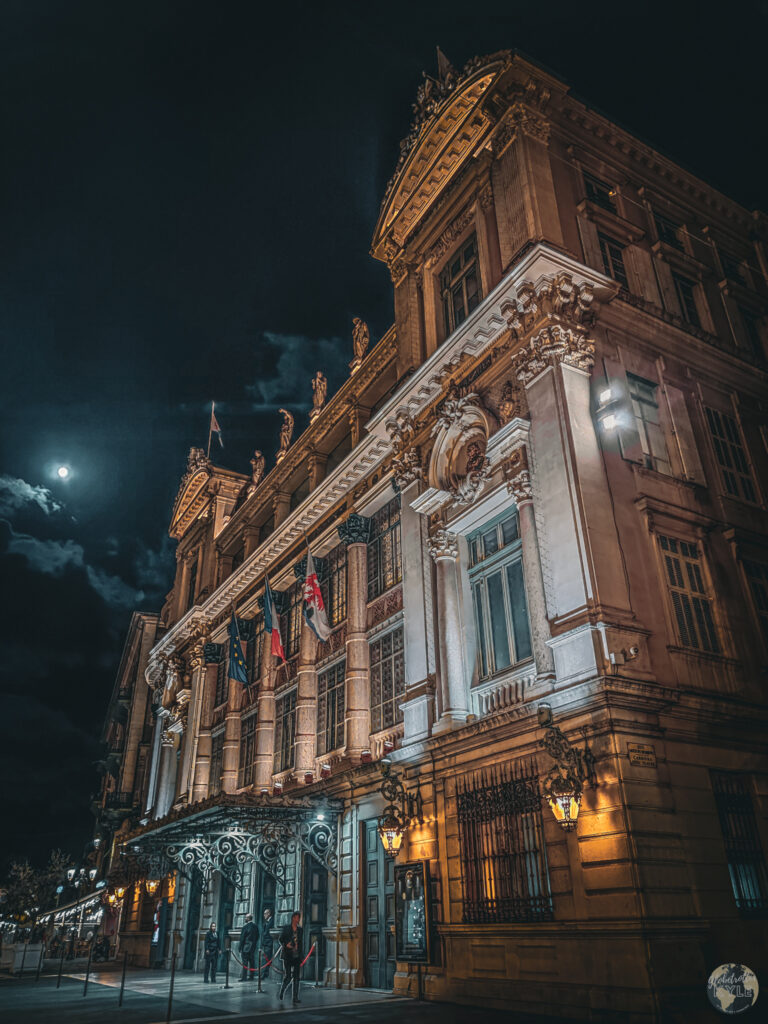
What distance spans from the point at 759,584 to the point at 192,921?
25.5 meters

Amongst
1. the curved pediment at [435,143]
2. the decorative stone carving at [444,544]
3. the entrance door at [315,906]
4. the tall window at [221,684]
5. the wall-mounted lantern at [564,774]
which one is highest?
the curved pediment at [435,143]

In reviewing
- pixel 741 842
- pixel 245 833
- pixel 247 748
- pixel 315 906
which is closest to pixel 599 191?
pixel 741 842

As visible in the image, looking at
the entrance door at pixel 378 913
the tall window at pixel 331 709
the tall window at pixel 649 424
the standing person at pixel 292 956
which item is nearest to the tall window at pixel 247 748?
the tall window at pixel 331 709

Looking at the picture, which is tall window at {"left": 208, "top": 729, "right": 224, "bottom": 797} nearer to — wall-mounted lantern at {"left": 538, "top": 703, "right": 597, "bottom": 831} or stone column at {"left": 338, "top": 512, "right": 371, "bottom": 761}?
stone column at {"left": 338, "top": 512, "right": 371, "bottom": 761}

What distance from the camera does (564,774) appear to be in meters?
12.7

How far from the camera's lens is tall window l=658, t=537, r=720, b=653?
15.2 metres

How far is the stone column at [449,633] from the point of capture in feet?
54.0

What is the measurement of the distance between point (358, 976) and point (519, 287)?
17351 millimetres

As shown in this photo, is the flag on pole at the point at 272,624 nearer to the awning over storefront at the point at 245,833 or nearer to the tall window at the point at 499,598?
the awning over storefront at the point at 245,833

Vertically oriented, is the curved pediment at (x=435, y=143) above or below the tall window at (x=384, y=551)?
above

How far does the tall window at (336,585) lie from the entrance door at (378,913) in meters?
7.65

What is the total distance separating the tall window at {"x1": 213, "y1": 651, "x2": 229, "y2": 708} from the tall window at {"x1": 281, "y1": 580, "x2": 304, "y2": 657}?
536 centimetres

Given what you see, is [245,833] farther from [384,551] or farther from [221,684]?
[221,684]
